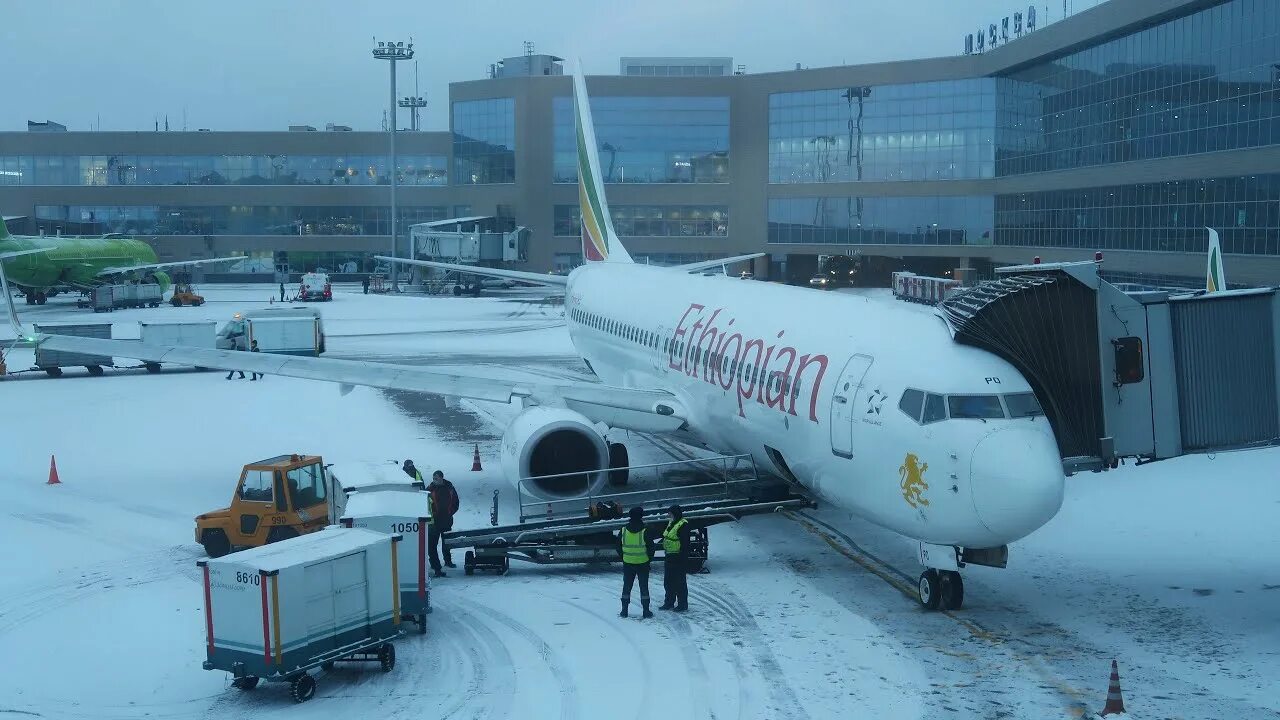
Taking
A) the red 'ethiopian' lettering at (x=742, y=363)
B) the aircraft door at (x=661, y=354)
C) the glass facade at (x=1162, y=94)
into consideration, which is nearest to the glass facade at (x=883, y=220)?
the glass facade at (x=1162, y=94)

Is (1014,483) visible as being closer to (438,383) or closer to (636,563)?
(636,563)

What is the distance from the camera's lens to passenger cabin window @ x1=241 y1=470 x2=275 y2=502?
21.7m

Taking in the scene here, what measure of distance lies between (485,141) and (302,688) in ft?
322

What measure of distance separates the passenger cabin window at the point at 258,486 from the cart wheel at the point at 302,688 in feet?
24.3

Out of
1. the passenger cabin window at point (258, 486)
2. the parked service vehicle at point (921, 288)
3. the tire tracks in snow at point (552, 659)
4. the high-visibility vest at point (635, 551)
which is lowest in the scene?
the tire tracks in snow at point (552, 659)

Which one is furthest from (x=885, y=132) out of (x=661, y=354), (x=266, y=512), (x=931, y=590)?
(x=931, y=590)

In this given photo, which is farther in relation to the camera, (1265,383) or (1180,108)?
(1180,108)

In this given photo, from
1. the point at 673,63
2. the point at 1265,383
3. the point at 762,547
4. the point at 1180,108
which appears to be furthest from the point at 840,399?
the point at 673,63

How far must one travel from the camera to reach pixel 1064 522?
77.9ft

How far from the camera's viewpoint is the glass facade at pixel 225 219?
118750mm

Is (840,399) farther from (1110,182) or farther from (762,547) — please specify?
(1110,182)

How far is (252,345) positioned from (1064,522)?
3620cm

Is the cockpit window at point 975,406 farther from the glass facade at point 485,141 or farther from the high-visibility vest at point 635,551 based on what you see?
the glass facade at point 485,141

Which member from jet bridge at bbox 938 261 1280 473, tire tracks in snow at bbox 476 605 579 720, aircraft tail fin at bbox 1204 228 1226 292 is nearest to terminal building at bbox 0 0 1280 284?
aircraft tail fin at bbox 1204 228 1226 292
